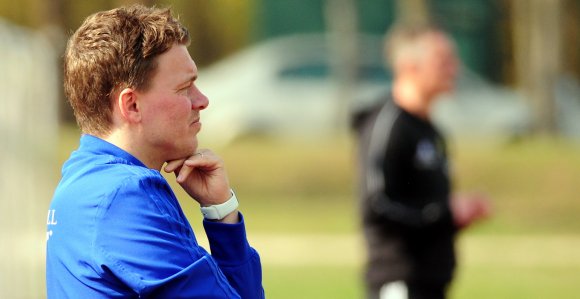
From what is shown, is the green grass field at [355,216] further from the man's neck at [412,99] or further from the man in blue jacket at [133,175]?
the man in blue jacket at [133,175]

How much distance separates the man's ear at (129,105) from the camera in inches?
131

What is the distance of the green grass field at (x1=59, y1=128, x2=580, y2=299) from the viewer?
13.9 meters

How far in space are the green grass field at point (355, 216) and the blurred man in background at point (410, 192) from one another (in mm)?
5472

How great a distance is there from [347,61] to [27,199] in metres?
21.0

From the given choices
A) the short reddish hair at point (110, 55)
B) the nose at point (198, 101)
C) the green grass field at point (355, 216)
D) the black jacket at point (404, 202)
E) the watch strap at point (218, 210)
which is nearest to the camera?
the short reddish hair at point (110, 55)

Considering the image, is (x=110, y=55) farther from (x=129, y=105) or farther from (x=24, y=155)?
(x=24, y=155)

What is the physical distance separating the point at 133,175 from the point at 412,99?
4.13 meters

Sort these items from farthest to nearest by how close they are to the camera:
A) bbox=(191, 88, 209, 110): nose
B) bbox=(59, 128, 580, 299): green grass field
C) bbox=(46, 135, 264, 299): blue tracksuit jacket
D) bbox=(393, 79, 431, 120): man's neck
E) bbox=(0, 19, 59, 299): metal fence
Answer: bbox=(59, 128, 580, 299): green grass field
bbox=(0, 19, 59, 299): metal fence
bbox=(393, 79, 431, 120): man's neck
bbox=(191, 88, 209, 110): nose
bbox=(46, 135, 264, 299): blue tracksuit jacket

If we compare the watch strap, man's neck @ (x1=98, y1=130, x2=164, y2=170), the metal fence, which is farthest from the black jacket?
man's neck @ (x1=98, y1=130, x2=164, y2=170)

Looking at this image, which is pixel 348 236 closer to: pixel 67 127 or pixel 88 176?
pixel 67 127

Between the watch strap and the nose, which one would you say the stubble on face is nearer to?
the nose

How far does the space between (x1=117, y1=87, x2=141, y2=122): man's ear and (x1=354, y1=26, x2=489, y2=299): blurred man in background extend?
371 cm

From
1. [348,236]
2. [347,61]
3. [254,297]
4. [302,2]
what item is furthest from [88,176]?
[302,2]

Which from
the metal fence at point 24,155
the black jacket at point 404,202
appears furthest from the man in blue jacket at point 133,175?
the metal fence at point 24,155
